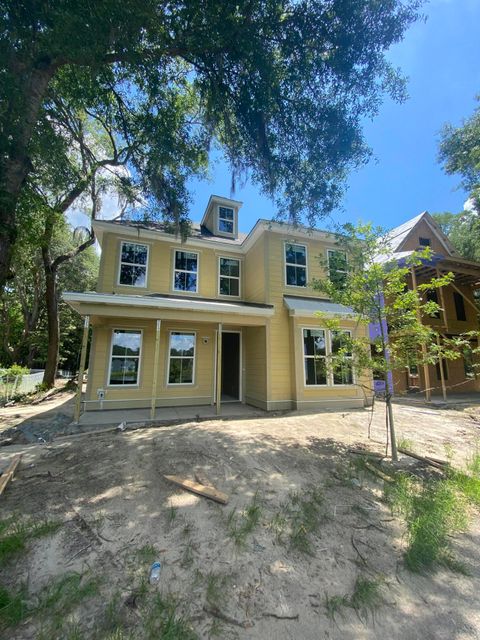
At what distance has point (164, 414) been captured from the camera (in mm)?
8031

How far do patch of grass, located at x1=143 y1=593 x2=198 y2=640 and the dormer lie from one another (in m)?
11.6

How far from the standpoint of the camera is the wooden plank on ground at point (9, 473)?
3642 mm

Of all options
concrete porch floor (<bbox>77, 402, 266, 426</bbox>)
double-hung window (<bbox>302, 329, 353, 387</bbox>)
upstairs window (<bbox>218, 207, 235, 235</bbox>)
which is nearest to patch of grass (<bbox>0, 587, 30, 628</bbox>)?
concrete porch floor (<bbox>77, 402, 266, 426</bbox>)

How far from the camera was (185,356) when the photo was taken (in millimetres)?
9812

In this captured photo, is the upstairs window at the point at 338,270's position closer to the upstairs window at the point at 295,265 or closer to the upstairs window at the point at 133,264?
the upstairs window at the point at 295,265

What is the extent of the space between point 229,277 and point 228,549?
9.27 m

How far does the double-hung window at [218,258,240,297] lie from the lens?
35.8 feet

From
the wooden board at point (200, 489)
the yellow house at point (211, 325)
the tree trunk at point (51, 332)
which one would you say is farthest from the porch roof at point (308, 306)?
the tree trunk at point (51, 332)

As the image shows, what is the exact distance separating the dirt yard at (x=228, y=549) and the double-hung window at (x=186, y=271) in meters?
6.37

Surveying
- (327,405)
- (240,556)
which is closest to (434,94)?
(327,405)

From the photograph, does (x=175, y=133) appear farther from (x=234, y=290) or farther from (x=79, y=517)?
(x=79, y=517)

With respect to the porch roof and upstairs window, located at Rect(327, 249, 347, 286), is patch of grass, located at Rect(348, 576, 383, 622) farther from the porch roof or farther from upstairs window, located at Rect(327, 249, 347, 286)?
the porch roof

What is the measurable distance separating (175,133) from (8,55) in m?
3.29

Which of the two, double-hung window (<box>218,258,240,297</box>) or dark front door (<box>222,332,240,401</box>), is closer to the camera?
double-hung window (<box>218,258,240,297</box>)
